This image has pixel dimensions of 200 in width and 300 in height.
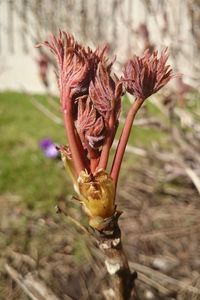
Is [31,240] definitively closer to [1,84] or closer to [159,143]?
[159,143]

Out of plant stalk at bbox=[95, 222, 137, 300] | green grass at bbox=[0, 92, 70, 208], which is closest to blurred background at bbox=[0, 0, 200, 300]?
green grass at bbox=[0, 92, 70, 208]

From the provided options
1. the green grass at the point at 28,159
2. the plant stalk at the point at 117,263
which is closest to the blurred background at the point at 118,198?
the green grass at the point at 28,159

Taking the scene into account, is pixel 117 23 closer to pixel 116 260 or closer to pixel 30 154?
pixel 30 154

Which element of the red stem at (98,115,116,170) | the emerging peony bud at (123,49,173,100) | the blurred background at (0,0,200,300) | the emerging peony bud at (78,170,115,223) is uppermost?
the emerging peony bud at (123,49,173,100)

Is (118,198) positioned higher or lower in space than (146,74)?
lower

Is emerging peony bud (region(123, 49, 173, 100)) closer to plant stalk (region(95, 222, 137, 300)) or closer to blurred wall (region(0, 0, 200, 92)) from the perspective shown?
plant stalk (region(95, 222, 137, 300))

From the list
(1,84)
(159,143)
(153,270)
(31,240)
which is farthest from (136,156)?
(1,84)

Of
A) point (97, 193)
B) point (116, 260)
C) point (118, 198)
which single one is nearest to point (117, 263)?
point (116, 260)

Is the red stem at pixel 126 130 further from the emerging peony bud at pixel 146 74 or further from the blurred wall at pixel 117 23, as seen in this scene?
the blurred wall at pixel 117 23

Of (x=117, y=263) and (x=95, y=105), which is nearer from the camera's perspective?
(x=95, y=105)
